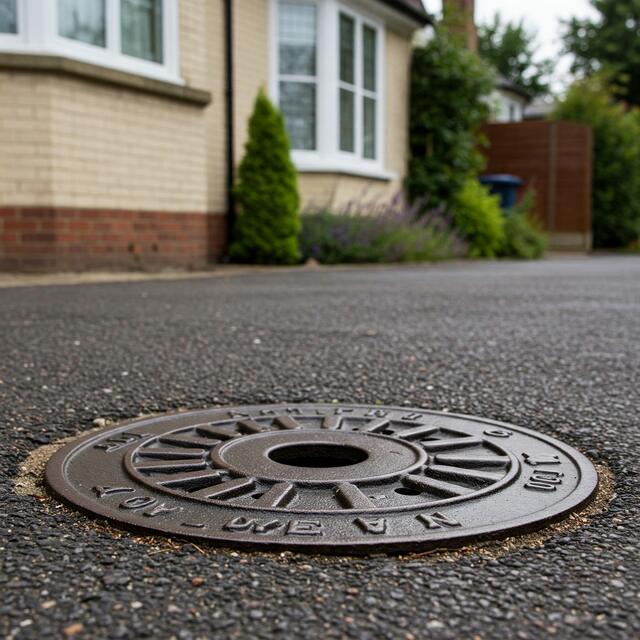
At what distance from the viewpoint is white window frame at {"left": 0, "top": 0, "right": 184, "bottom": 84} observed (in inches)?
289

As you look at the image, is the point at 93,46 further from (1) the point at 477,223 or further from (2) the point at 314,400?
(1) the point at 477,223

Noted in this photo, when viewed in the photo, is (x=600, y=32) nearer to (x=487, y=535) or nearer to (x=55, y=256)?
(x=55, y=256)

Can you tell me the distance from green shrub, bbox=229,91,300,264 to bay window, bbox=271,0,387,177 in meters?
1.43

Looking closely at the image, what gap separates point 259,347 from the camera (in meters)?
3.53

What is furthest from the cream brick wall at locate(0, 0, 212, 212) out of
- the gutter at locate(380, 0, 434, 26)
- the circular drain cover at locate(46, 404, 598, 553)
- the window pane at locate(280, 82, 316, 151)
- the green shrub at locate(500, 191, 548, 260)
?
the green shrub at locate(500, 191, 548, 260)

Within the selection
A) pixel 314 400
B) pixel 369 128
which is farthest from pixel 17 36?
pixel 369 128

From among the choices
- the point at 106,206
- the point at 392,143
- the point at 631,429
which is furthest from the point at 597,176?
the point at 631,429

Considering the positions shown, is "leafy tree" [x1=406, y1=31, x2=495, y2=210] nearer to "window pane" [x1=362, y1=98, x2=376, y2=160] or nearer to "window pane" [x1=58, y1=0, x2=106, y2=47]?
"window pane" [x1=362, y1=98, x2=376, y2=160]

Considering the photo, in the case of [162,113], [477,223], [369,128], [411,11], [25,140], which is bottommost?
[477,223]

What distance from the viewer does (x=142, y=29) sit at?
859 centimetres

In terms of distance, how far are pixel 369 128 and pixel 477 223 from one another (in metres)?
2.36

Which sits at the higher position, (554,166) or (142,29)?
(142,29)

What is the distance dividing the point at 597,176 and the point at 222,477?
20.6 m

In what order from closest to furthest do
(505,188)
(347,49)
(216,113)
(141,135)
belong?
(141,135) → (216,113) → (347,49) → (505,188)
